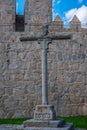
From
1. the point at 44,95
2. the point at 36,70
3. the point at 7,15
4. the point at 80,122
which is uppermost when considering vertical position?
the point at 7,15

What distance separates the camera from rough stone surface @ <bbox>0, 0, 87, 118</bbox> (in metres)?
13.0

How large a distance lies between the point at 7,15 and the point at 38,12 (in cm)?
108

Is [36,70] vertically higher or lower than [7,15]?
lower

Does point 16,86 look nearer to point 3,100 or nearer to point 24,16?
point 3,100

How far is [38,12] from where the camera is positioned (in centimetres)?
1313

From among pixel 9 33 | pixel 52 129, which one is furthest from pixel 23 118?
pixel 52 129

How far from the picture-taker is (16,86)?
13.0 metres

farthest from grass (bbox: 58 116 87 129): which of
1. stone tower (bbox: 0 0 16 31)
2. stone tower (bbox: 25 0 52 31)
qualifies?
stone tower (bbox: 0 0 16 31)

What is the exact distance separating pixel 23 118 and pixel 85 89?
2338mm

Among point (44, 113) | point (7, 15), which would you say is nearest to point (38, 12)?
point (7, 15)

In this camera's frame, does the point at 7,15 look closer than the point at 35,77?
No

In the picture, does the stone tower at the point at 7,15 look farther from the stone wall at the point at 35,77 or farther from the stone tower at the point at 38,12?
the stone tower at the point at 38,12

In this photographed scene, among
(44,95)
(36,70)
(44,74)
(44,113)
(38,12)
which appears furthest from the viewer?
(38,12)

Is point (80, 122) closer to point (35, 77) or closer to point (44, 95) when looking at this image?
point (44, 95)
